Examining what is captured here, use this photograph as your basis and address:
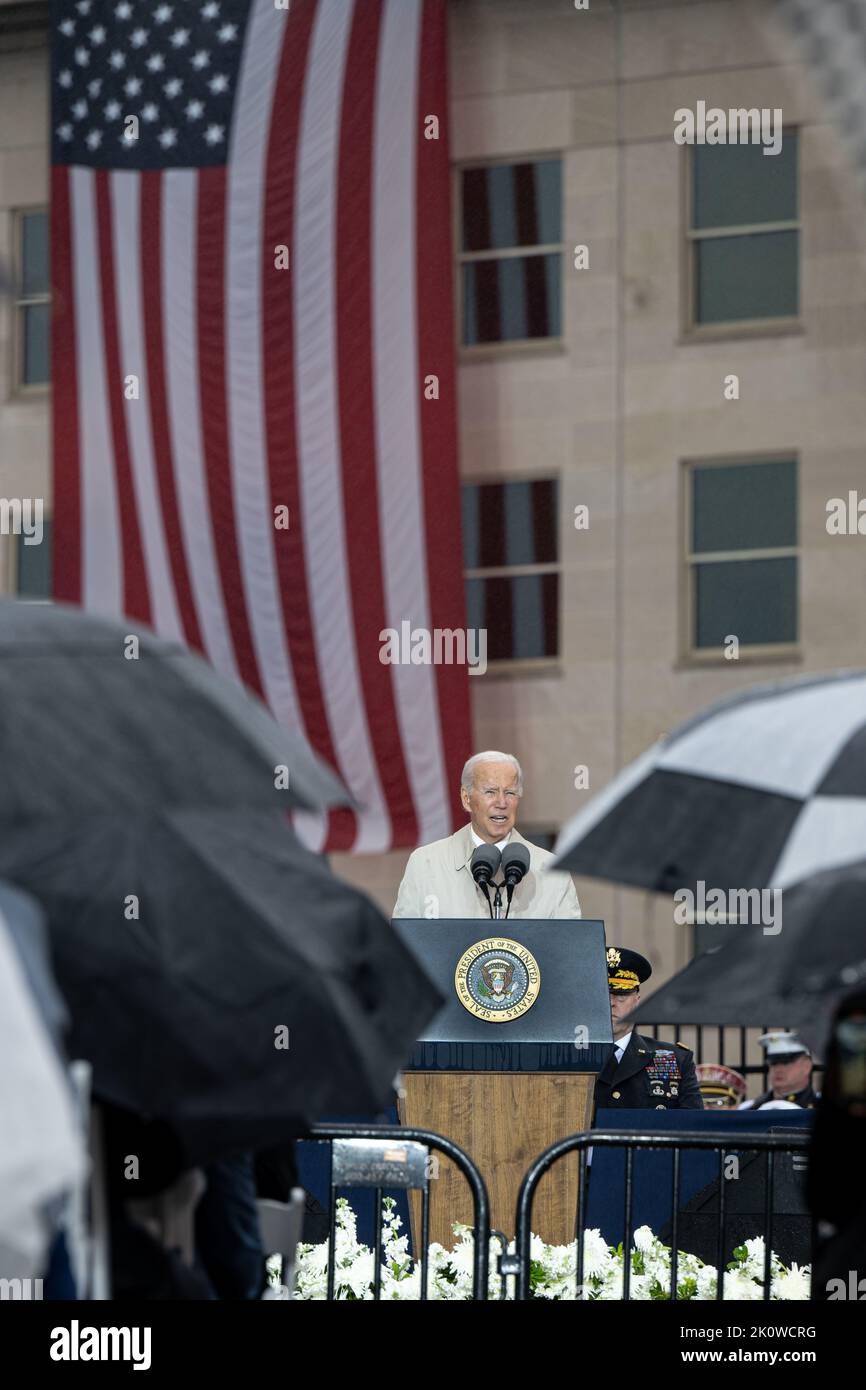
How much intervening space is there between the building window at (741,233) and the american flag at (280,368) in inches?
A: 120

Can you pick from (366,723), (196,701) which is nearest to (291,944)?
(196,701)

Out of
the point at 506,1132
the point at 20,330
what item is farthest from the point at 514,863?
the point at 20,330

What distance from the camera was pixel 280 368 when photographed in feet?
66.9

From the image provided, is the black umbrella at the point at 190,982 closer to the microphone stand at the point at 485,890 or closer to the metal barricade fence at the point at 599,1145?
the metal barricade fence at the point at 599,1145

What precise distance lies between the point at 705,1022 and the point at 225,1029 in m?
0.88

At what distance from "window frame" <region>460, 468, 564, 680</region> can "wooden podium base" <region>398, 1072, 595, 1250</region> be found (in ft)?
47.9

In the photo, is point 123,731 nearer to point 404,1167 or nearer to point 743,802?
point 743,802

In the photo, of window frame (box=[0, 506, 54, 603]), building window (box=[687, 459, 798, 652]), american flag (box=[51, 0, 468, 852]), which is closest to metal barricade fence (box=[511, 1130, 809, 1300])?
american flag (box=[51, 0, 468, 852])

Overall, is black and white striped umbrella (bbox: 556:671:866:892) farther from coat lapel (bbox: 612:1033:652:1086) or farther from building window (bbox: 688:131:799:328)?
building window (bbox: 688:131:799:328)

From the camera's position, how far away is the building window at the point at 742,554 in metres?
21.9

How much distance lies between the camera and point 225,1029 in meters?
3.74

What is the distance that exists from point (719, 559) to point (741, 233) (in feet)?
10.9

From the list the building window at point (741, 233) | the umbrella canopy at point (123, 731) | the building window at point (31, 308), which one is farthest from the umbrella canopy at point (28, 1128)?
the building window at point (31, 308)

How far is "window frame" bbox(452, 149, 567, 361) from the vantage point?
22500 mm
